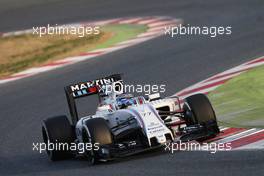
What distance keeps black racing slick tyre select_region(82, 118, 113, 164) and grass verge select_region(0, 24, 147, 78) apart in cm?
909

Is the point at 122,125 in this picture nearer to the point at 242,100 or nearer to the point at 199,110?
the point at 199,110

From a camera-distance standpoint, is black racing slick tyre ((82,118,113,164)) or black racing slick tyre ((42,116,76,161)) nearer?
black racing slick tyre ((82,118,113,164))

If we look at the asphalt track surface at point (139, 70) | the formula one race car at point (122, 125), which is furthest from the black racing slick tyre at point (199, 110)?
the asphalt track surface at point (139, 70)

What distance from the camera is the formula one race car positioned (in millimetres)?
10828

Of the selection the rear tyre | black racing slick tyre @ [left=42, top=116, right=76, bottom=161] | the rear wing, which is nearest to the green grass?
the rear tyre

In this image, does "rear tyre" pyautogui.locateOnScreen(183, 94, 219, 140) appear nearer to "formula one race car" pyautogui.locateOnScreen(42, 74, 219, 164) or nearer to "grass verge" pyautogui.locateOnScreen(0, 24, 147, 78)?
"formula one race car" pyautogui.locateOnScreen(42, 74, 219, 164)

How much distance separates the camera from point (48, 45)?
22719mm

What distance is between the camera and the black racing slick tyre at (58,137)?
39.0ft

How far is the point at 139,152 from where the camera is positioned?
10.7 metres

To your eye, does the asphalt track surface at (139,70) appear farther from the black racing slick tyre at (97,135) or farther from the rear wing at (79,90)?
the rear wing at (79,90)

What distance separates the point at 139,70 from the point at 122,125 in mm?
6709

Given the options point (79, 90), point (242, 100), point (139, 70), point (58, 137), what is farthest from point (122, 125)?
point (139, 70)

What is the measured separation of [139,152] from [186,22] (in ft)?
41.9

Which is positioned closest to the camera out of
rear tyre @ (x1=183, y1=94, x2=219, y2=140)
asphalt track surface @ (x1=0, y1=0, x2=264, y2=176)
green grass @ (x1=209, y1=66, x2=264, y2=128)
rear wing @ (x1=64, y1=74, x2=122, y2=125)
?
asphalt track surface @ (x1=0, y1=0, x2=264, y2=176)
